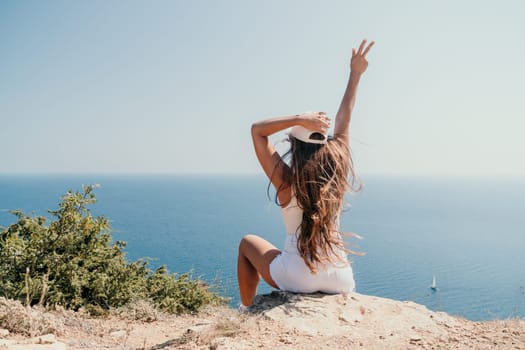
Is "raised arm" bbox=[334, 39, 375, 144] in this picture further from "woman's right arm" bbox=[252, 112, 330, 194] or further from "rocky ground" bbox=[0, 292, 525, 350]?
"rocky ground" bbox=[0, 292, 525, 350]

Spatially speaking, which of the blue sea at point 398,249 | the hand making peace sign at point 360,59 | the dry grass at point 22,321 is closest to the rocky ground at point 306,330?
the dry grass at point 22,321

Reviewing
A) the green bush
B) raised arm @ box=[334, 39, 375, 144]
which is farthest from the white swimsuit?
→ the green bush

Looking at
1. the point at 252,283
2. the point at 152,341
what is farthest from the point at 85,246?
the point at 252,283

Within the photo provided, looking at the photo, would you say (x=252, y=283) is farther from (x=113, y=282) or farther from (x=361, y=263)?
(x=361, y=263)

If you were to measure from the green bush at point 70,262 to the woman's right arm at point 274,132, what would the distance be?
2.87 metres

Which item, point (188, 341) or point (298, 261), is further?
point (298, 261)

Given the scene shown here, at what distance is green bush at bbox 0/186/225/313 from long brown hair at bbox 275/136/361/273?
289 cm

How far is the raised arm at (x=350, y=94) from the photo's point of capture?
130 inches

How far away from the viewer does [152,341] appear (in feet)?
11.2

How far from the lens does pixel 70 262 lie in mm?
4699

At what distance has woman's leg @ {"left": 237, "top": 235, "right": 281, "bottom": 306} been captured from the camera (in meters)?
3.21

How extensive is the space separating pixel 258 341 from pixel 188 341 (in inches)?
19.7

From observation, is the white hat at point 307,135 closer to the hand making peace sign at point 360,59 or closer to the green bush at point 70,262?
the hand making peace sign at point 360,59

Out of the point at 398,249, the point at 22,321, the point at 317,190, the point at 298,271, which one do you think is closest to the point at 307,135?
the point at 317,190
